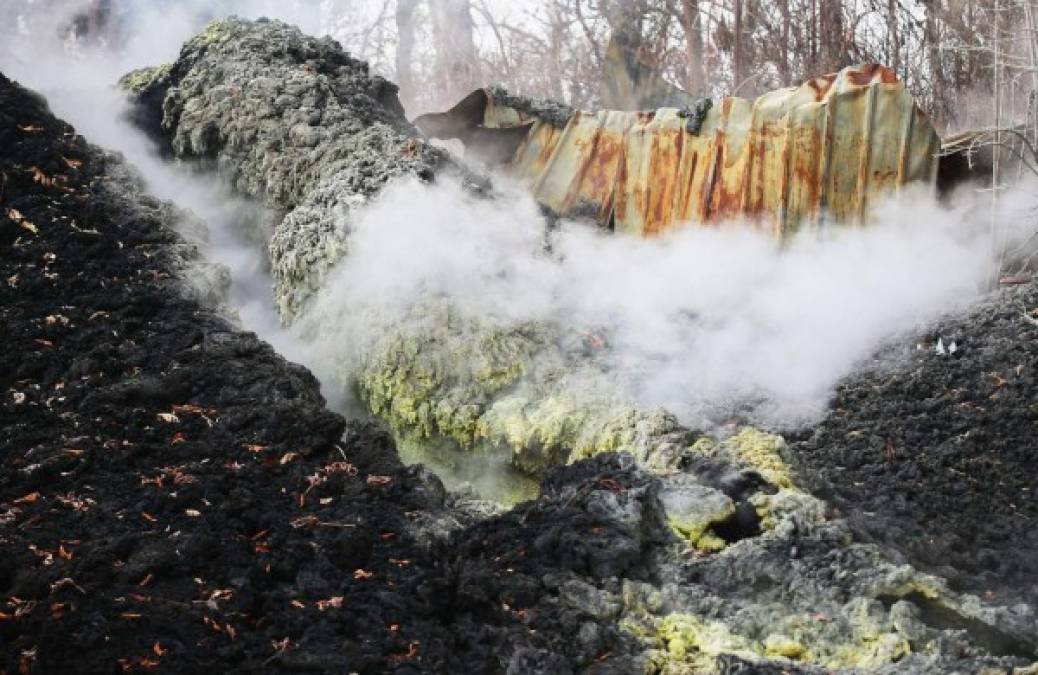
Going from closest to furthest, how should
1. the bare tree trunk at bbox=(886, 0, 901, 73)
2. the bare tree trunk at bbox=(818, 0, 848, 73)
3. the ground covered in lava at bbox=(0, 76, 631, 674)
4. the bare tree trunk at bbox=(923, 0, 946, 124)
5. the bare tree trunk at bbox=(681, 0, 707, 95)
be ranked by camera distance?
1. the ground covered in lava at bbox=(0, 76, 631, 674)
2. the bare tree trunk at bbox=(923, 0, 946, 124)
3. the bare tree trunk at bbox=(886, 0, 901, 73)
4. the bare tree trunk at bbox=(818, 0, 848, 73)
5. the bare tree trunk at bbox=(681, 0, 707, 95)

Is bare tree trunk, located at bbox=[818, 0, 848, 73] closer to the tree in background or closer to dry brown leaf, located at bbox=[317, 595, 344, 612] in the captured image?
the tree in background

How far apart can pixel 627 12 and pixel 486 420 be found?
6776mm

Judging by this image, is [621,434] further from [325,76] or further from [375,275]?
[325,76]

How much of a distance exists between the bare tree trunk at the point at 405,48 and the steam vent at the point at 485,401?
7.88 meters

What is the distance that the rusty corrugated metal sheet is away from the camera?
6.05 metres

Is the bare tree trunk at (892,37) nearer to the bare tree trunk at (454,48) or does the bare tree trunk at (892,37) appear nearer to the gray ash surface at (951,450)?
the gray ash surface at (951,450)

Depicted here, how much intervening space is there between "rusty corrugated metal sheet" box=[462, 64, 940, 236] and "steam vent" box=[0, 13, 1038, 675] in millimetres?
19

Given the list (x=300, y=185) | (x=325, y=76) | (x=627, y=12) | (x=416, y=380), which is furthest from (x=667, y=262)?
(x=627, y=12)

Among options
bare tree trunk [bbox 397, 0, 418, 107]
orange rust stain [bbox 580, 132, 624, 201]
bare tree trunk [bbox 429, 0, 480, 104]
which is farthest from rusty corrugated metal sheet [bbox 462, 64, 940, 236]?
bare tree trunk [bbox 397, 0, 418, 107]

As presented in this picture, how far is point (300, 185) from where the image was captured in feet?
21.8

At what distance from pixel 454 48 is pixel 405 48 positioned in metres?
0.71

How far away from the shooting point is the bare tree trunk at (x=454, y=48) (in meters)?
15.0

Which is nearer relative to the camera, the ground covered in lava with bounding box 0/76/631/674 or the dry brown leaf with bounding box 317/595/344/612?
the ground covered in lava with bounding box 0/76/631/674

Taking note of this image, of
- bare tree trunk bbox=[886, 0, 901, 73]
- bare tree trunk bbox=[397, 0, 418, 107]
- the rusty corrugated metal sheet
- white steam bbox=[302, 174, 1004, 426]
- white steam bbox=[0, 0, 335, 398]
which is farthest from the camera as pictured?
bare tree trunk bbox=[397, 0, 418, 107]
